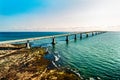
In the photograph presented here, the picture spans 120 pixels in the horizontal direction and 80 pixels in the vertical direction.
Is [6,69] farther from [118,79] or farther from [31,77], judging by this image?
[118,79]

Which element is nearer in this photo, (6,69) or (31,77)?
(31,77)

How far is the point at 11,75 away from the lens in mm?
20984

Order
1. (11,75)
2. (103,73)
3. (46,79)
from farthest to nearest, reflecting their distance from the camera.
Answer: (103,73) → (11,75) → (46,79)

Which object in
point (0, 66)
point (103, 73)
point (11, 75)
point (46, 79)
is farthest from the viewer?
point (0, 66)

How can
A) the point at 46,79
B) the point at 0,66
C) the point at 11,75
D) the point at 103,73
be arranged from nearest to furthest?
the point at 46,79
the point at 11,75
the point at 103,73
the point at 0,66

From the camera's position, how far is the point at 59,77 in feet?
66.6

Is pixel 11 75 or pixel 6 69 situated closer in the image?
pixel 11 75

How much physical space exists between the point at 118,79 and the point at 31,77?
11.7 meters

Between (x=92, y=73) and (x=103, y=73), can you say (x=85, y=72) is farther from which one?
(x=103, y=73)

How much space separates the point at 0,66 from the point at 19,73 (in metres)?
6.01

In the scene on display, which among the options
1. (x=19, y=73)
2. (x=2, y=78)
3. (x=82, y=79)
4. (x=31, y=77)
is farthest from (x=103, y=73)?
(x=2, y=78)

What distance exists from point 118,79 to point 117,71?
12.6ft

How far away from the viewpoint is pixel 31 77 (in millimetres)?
19750

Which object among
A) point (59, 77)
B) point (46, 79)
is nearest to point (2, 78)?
point (46, 79)
